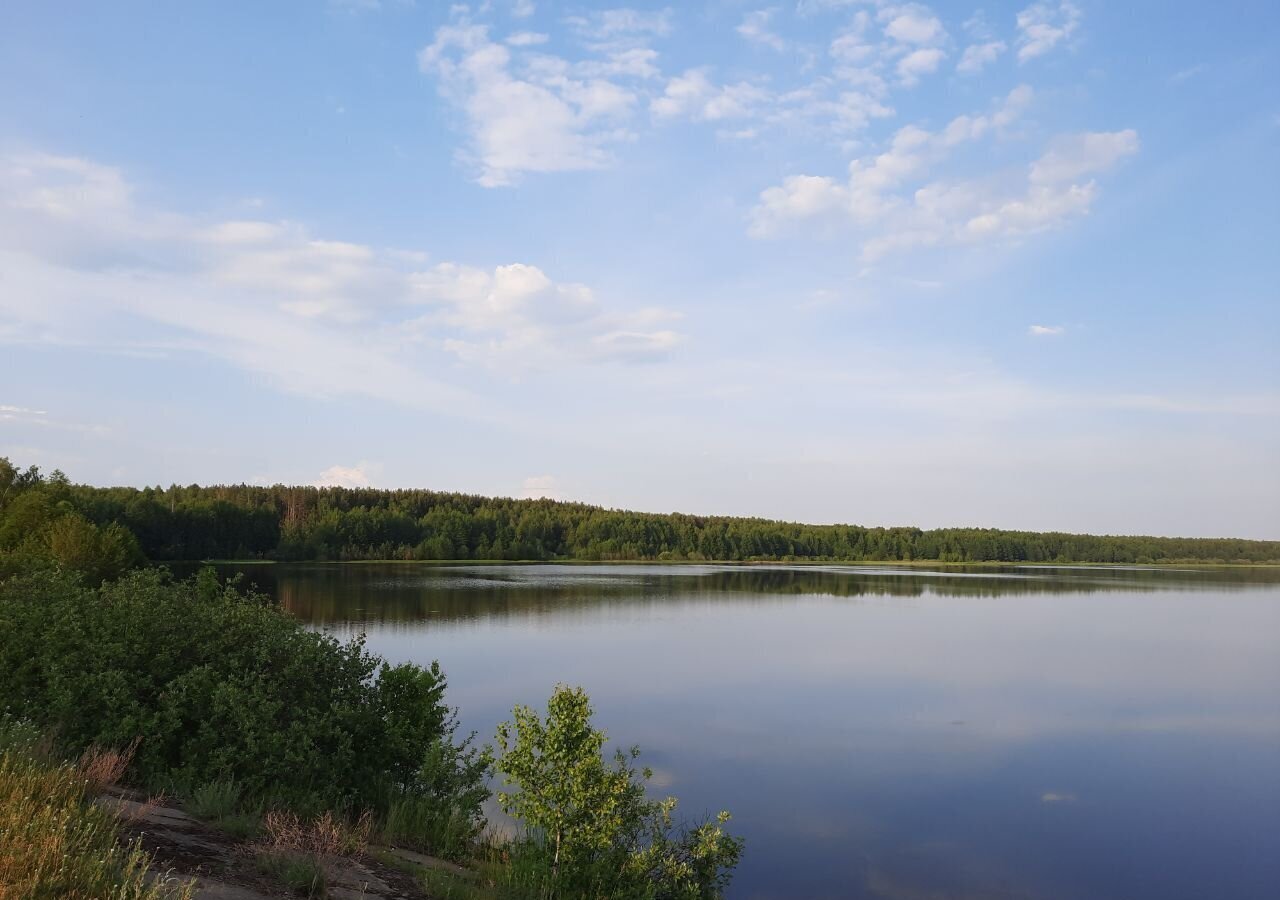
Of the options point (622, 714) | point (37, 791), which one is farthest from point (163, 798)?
point (622, 714)

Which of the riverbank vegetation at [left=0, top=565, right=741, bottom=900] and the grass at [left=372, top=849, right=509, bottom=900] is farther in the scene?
the riverbank vegetation at [left=0, top=565, right=741, bottom=900]

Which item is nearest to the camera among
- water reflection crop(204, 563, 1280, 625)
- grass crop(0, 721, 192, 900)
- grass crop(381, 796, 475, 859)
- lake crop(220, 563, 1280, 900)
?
grass crop(0, 721, 192, 900)

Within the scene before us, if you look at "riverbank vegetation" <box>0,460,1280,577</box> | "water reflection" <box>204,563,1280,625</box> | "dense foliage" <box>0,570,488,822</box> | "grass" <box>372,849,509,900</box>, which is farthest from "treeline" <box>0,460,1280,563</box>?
"grass" <box>372,849,509,900</box>

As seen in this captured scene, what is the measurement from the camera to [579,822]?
9.45m

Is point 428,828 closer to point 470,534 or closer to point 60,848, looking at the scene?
point 60,848

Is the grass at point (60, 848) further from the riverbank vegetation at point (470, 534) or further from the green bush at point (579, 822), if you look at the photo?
the riverbank vegetation at point (470, 534)

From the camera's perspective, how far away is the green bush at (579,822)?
927 cm

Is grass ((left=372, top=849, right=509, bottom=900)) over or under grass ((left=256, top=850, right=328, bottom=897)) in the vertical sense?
under

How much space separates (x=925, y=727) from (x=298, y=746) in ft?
57.2

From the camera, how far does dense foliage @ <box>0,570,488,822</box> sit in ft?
33.0

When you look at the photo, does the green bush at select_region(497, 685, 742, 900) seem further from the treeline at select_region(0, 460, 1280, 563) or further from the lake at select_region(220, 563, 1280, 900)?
the treeline at select_region(0, 460, 1280, 563)

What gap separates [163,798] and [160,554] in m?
108

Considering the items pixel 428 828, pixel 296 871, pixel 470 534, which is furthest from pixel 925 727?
pixel 470 534

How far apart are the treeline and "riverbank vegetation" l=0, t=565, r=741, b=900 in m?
67.9
